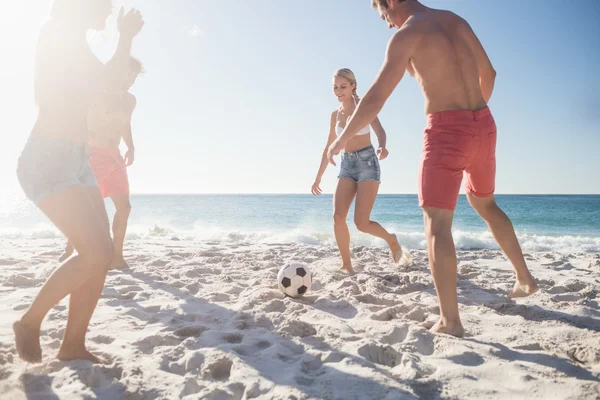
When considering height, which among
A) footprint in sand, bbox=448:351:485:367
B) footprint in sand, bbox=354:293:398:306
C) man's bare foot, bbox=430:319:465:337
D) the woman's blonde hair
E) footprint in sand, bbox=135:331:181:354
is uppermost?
the woman's blonde hair

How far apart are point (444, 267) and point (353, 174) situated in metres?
2.44

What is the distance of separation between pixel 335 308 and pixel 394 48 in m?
2.04

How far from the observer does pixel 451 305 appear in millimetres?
2406

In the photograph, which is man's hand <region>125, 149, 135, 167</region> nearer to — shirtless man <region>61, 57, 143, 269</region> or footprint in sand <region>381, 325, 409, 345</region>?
shirtless man <region>61, 57, 143, 269</region>

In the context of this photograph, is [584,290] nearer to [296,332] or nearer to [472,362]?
[472,362]

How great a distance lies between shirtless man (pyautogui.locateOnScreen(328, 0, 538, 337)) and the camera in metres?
2.42

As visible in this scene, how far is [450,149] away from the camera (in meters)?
2.43

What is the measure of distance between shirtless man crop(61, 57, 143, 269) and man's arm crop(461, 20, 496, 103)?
3583mm

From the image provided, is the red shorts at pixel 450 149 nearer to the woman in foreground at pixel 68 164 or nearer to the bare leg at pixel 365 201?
the woman in foreground at pixel 68 164

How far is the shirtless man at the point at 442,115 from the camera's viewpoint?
242 cm

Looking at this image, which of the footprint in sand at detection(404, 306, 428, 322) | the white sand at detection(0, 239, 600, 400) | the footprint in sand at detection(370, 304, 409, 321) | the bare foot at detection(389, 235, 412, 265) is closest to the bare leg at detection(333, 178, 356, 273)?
the white sand at detection(0, 239, 600, 400)

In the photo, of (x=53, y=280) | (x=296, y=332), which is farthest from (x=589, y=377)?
(x=53, y=280)

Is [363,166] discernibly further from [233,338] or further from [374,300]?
[233,338]

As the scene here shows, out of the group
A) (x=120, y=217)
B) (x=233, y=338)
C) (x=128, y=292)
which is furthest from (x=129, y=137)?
(x=233, y=338)
